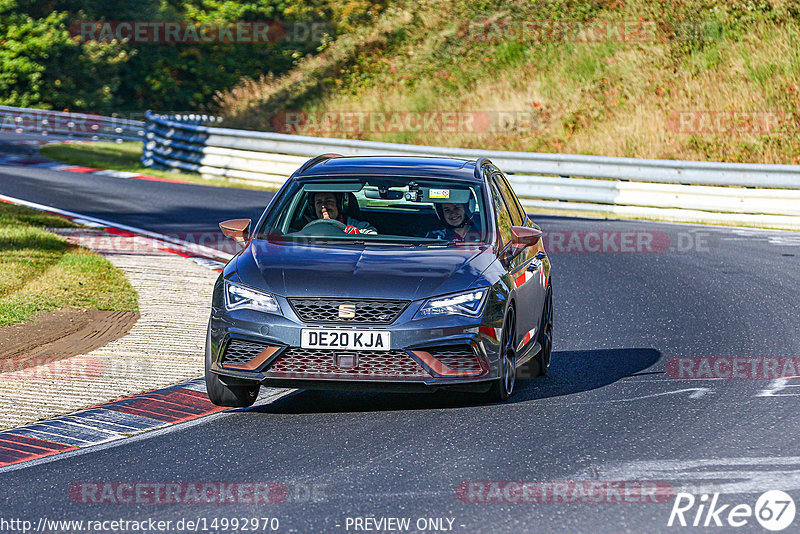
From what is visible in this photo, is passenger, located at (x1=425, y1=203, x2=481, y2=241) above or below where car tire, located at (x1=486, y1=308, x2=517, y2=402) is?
above

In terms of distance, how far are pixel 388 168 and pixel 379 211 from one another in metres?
0.34

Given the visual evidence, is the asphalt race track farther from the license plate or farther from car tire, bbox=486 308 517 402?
the license plate

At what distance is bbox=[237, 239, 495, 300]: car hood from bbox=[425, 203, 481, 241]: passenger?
0.24 metres

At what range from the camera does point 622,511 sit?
230 inches

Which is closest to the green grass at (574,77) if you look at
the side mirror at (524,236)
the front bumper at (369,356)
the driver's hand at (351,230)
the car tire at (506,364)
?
the side mirror at (524,236)

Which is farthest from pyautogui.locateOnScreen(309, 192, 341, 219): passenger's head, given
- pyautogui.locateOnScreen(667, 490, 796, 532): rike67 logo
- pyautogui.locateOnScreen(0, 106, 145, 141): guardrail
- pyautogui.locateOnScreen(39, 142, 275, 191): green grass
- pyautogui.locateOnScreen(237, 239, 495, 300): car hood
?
pyautogui.locateOnScreen(0, 106, 145, 141): guardrail

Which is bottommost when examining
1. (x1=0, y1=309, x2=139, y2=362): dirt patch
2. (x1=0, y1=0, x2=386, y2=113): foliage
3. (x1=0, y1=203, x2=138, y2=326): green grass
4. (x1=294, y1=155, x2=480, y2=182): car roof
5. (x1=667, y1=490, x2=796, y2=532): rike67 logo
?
(x1=0, y1=309, x2=139, y2=362): dirt patch

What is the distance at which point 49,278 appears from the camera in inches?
525

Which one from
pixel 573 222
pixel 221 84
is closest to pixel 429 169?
pixel 573 222

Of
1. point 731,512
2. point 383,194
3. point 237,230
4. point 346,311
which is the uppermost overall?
point 383,194

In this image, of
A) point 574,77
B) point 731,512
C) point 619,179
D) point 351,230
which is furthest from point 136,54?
point 731,512

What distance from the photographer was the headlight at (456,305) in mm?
7734

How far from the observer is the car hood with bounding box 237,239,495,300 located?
7750 millimetres

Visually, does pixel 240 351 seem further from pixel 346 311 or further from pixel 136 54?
pixel 136 54
